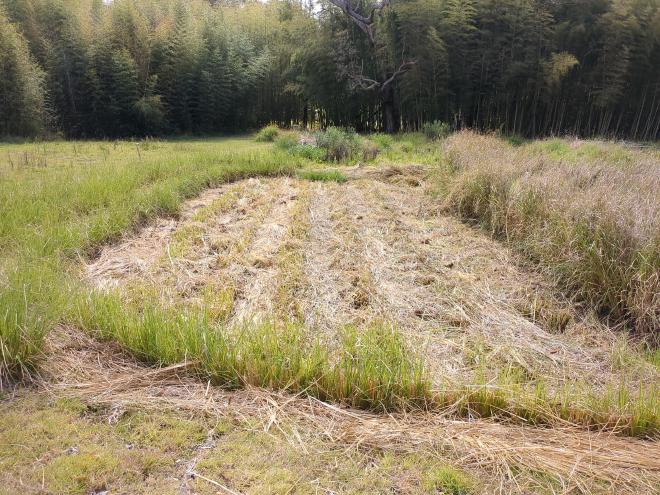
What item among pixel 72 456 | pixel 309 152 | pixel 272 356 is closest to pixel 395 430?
pixel 272 356

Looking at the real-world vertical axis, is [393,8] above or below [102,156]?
above

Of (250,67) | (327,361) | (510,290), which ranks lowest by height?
(510,290)

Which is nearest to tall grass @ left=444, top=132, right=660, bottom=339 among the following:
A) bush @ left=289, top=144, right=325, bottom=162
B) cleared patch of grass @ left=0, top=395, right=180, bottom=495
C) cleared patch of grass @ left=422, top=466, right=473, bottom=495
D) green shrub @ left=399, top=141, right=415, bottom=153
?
cleared patch of grass @ left=422, top=466, right=473, bottom=495

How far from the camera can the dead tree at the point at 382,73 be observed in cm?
1252

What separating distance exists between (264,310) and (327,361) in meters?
0.99

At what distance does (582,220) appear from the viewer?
364cm

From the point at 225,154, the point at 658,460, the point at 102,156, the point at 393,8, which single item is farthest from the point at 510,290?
the point at 393,8

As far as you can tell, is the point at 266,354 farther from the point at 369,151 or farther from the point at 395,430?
the point at 369,151

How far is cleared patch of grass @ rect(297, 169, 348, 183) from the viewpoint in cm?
709

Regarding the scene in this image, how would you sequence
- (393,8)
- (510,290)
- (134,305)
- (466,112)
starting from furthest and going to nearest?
1. (466,112)
2. (393,8)
3. (510,290)
4. (134,305)

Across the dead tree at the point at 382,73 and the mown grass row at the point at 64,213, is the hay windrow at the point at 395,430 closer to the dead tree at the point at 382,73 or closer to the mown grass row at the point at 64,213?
the mown grass row at the point at 64,213

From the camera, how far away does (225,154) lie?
7656mm

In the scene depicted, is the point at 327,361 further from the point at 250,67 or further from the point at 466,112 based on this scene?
the point at 250,67

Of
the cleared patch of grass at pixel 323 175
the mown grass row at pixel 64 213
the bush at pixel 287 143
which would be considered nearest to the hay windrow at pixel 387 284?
the mown grass row at pixel 64 213
